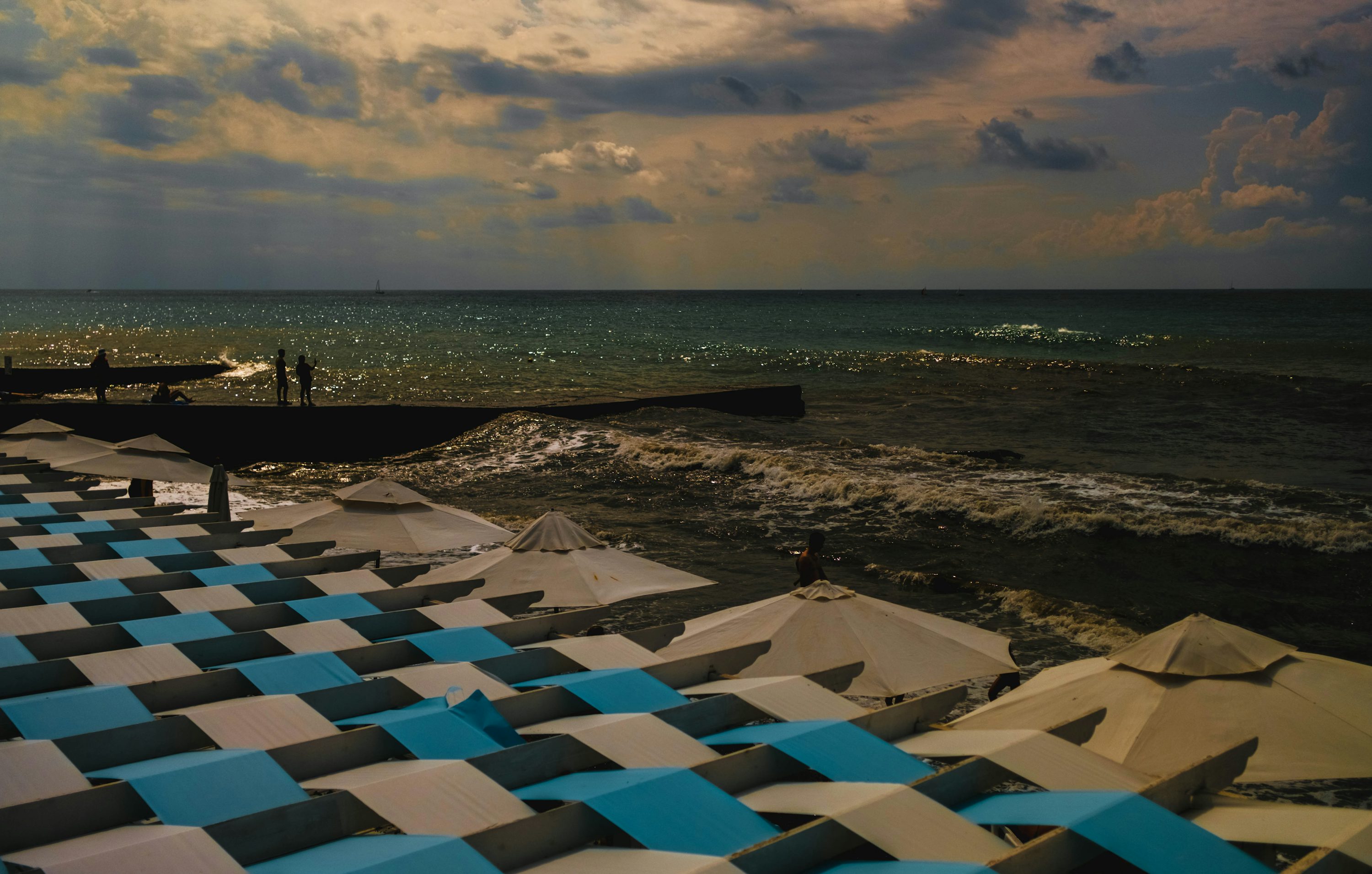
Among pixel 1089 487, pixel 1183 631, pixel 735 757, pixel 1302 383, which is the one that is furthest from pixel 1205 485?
pixel 1302 383

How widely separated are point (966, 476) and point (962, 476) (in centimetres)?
10

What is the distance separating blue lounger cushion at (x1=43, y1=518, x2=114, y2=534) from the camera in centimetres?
1032

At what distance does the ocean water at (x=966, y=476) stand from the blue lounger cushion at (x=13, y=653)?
26.3ft

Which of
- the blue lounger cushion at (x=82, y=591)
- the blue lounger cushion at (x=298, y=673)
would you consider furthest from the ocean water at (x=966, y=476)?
the blue lounger cushion at (x=298, y=673)

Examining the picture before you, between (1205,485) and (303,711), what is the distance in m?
22.7

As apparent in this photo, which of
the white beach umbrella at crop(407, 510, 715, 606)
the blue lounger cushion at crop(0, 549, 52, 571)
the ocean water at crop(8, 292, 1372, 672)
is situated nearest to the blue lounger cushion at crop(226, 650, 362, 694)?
the white beach umbrella at crop(407, 510, 715, 606)

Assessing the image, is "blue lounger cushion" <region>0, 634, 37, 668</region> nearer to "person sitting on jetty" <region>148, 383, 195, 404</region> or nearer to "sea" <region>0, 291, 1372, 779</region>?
"sea" <region>0, 291, 1372, 779</region>

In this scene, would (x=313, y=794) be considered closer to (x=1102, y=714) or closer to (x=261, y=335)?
(x=1102, y=714)

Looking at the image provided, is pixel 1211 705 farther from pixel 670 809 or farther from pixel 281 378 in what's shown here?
pixel 281 378

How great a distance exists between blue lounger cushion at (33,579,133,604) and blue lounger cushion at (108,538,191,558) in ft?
3.46

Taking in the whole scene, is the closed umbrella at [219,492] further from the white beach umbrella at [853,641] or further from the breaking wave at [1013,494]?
the breaking wave at [1013,494]

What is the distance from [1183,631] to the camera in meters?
7.13

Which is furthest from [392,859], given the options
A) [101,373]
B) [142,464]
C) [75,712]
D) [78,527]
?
[101,373]

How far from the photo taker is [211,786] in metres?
4.36
